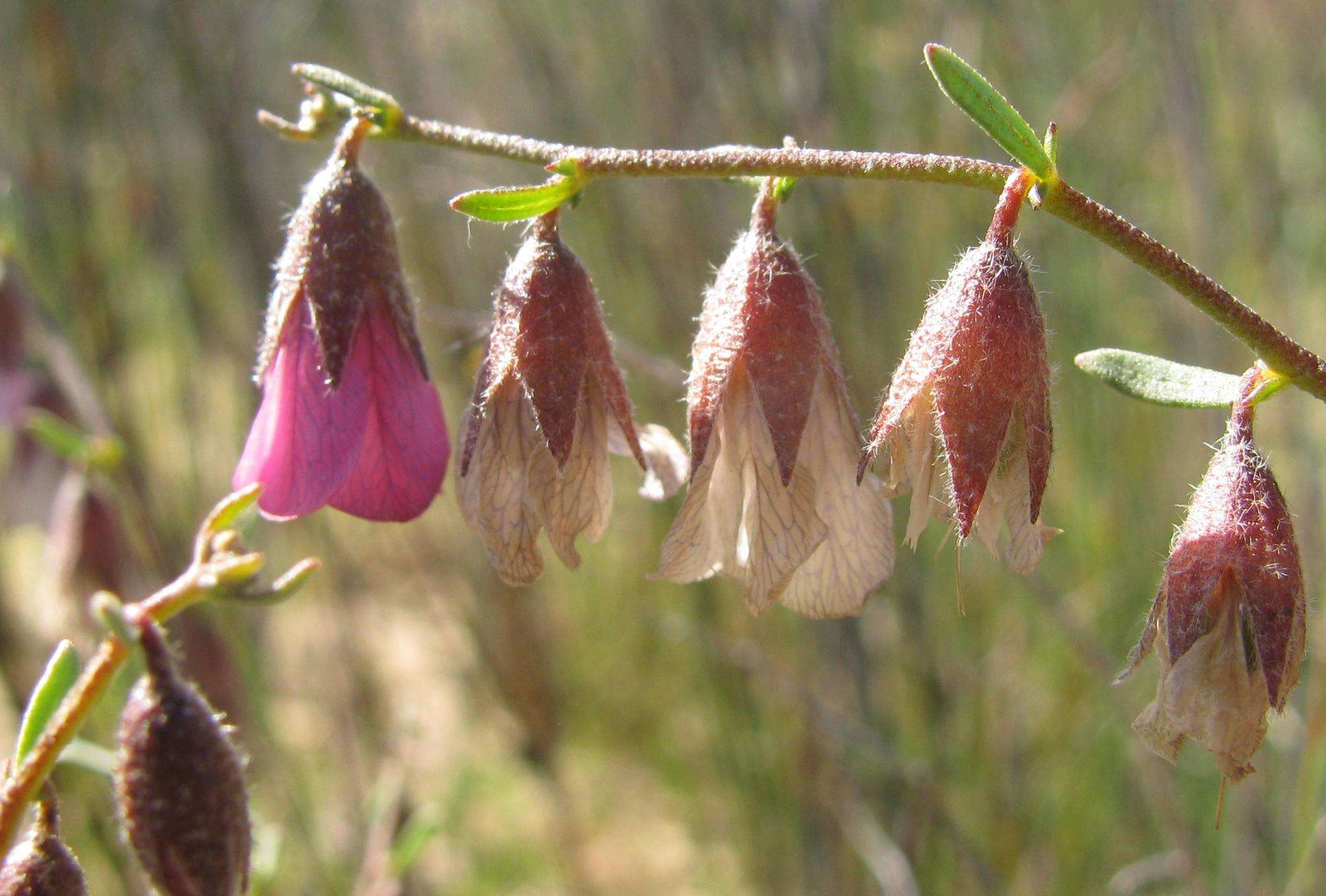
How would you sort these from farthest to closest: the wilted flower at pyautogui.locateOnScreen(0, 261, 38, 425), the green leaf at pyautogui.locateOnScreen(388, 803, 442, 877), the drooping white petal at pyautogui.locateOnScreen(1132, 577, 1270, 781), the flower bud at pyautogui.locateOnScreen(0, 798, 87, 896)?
the wilted flower at pyautogui.locateOnScreen(0, 261, 38, 425) → the green leaf at pyautogui.locateOnScreen(388, 803, 442, 877) → the drooping white petal at pyautogui.locateOnScreen(1132, 577, 1270, 781) → the flower bud at pyautogui.locateOnScreen(0, 798, 87, 896)

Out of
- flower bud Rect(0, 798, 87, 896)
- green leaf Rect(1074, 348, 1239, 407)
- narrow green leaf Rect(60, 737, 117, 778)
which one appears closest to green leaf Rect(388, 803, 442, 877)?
narrow green leaf Rect(60, 737, 117, 778)

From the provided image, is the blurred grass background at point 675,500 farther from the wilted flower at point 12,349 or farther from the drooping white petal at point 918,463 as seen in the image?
the drooping white petal at point 918,463

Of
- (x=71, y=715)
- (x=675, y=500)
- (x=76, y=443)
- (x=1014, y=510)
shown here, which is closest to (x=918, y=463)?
(x=1014, y=510)

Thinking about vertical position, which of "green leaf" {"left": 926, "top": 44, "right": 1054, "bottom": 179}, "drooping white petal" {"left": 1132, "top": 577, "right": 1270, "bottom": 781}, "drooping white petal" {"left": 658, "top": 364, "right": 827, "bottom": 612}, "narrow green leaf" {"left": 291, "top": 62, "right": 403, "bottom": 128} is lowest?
"drooping white petal" {"left": 1132, "top": 577, "right": 1270, "bottom": 781}

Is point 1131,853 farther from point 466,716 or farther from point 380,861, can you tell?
point 466,716

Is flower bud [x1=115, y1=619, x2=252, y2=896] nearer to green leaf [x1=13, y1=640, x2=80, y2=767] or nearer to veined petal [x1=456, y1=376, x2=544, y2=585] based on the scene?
green leaf [x1=13, y1=640, x2=80, y2=767]
